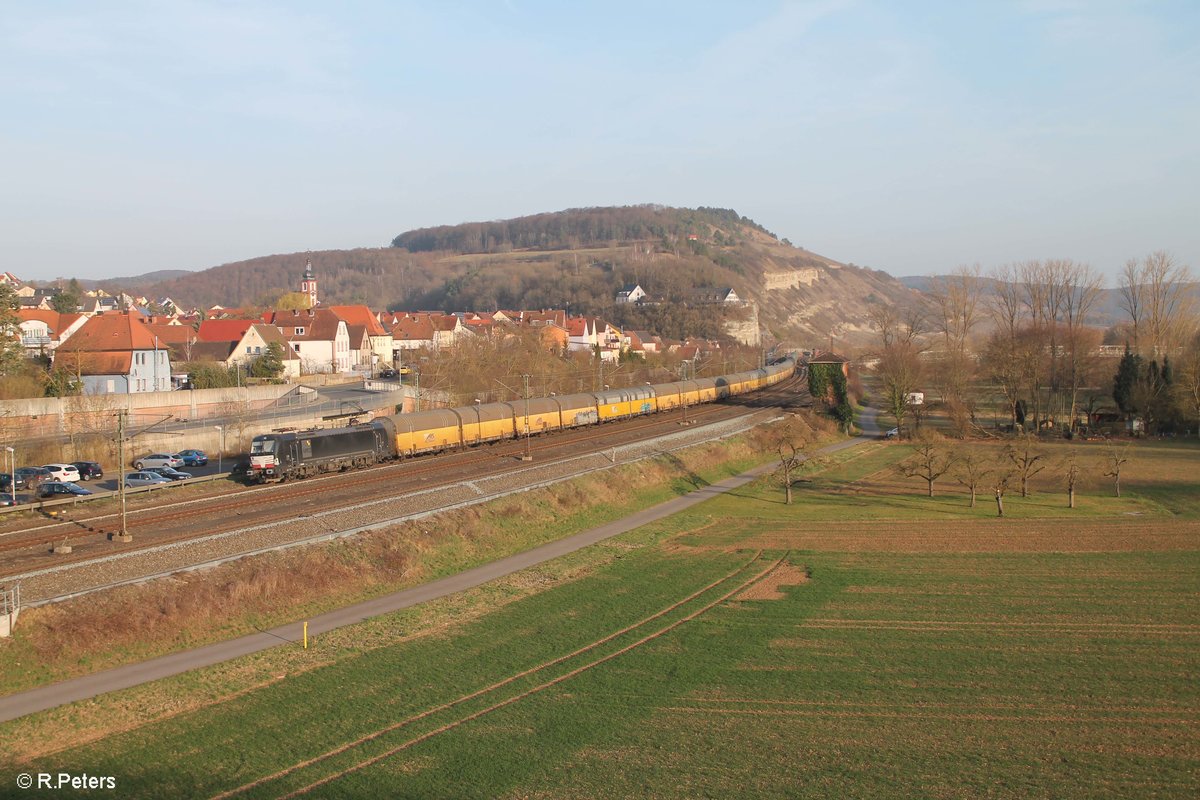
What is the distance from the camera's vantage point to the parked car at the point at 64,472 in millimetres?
42531

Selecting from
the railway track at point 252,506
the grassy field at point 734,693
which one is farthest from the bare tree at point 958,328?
the grassy field at point 734,693

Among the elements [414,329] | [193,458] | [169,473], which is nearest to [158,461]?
[193,458]

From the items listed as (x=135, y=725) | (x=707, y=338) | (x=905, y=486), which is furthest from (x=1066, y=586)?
(x=707, y=338)

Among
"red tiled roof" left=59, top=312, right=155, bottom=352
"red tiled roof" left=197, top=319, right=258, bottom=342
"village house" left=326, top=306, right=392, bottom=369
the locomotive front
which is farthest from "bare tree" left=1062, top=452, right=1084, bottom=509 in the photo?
"village house" left=326, top=306, right=392, bottom=369

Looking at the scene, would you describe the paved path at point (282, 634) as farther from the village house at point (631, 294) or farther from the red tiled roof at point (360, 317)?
the village house at point (631, 294)

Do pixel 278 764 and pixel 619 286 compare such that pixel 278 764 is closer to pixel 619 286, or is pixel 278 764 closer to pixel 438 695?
pixel 438 695

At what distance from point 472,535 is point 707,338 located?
137608mm

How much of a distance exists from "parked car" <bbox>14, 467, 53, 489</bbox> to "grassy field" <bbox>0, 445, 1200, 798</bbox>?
23.9m

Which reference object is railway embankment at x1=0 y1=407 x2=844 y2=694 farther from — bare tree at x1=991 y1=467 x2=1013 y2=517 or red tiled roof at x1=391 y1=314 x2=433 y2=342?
red tiled roof at x1=391 y1=314 x2=433 y2=342

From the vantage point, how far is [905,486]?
49.0 meters

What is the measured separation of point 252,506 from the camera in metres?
34.5

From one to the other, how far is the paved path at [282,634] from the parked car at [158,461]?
23856 mm

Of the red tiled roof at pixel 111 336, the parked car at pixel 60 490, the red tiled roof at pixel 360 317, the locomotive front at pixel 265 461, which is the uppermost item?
the red tiled roof at pixel 360 317

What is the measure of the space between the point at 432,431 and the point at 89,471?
1721cm
